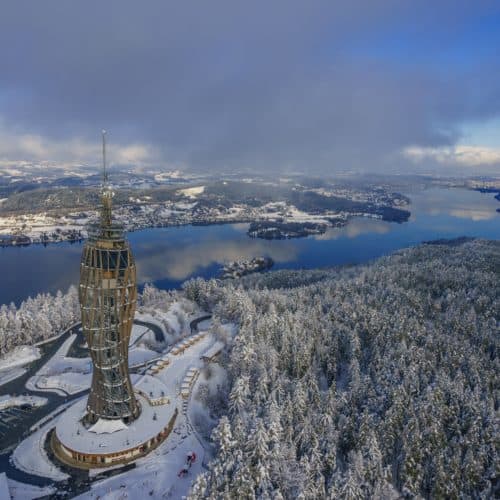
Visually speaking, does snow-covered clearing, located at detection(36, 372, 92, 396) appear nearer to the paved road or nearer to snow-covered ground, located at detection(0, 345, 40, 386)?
the paved road

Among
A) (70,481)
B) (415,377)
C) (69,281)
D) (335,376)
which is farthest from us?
(69,281)

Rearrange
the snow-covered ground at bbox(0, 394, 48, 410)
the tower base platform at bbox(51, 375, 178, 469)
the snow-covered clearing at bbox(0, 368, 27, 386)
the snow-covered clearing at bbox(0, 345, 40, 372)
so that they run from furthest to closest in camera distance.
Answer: the snow-covered clearing at bbox(0, 345, 40, 372)
the snow-covered clearing at bbox(0, 368, 27, 386)
the snow-covered ground at bbox(0, 394, 48, 410)
the tower base platform at bbox(51, 375, 178, 469)

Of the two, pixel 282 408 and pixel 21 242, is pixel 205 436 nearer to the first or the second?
pixel 282 408

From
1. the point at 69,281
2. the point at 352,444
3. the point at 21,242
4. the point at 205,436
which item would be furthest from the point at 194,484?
the point at 21,242

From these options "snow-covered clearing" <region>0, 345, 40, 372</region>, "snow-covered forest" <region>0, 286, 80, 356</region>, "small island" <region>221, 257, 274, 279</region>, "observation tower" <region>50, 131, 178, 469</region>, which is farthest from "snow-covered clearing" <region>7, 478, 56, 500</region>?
"small island" <region>221, 257, 274, 279</region>

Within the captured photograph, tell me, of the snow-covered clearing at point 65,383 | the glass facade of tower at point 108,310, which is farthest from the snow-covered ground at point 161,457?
the glass facade of tower at point 108,310

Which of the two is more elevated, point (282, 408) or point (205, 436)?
point (282, 408)
